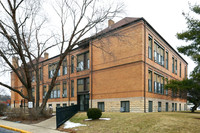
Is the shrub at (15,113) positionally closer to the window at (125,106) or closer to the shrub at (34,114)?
the shrub at (34,114)

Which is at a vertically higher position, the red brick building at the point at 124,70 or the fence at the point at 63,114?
the red brick building at the point at 124,70

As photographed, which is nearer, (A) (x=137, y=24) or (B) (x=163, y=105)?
(A) (x=137, y=24)

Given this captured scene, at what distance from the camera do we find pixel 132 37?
22.8 m

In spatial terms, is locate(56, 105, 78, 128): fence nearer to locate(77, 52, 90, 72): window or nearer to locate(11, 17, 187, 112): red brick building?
locate(11, 17, 187, 112): red brick building

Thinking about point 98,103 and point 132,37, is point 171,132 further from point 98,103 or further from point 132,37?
point 98,103

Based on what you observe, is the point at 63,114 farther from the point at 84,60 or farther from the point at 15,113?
the point at 84,60

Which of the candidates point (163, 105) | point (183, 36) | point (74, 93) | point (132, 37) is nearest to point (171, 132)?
point (183, 36)

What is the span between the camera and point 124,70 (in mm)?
23250

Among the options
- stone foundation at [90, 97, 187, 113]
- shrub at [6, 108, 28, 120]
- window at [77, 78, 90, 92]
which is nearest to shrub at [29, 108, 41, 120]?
shrub at [6, 108, 28, 120]

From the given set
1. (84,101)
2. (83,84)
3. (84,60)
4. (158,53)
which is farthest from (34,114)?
(158,53)

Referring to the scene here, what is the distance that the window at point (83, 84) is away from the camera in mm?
30094

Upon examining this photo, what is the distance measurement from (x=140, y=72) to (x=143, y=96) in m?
2.63

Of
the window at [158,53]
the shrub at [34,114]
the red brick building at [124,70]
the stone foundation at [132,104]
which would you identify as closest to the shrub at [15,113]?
the shrub at [34,114]

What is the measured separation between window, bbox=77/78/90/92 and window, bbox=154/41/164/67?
10.6m
